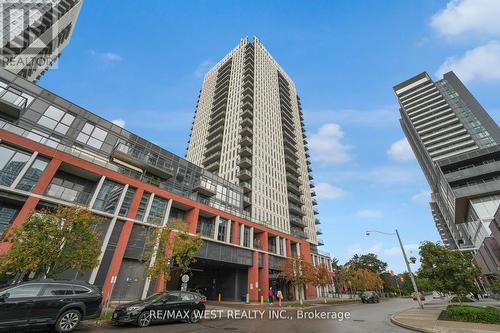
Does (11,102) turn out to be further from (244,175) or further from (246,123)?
(246,123)

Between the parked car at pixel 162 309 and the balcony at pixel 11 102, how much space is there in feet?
75.8

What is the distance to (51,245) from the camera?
517 inches

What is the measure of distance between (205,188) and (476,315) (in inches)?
1240

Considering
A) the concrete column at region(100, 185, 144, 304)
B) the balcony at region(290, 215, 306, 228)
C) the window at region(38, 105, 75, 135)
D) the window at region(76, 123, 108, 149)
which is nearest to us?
the concrete column at region(100, 185, 144, 304)

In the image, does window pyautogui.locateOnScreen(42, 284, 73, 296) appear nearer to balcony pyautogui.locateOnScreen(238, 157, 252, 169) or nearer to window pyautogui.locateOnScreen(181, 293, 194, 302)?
window pyautogui.locateOnScreen(181, 293, 194, 302)

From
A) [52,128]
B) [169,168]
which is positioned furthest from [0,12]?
[169,168]

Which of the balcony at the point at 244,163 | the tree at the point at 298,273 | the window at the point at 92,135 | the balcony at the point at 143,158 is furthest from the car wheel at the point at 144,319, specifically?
the balcony at the point at 244,163

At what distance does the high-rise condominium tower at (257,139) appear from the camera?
52.8 m

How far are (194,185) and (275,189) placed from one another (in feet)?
80.8

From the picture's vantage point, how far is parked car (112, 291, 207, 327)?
10406 mm

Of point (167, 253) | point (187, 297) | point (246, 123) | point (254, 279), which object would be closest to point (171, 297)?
point (187, 297)

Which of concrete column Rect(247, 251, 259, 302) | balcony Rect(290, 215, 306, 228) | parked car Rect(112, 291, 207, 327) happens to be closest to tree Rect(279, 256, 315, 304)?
concrete column Rect(247, 251, 259, 302)

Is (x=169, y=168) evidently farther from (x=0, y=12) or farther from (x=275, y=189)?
(x=0, y=12)

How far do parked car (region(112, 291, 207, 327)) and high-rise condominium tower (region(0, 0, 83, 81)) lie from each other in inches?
2171
